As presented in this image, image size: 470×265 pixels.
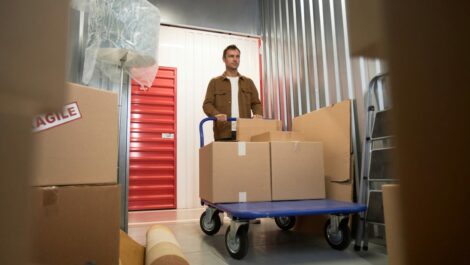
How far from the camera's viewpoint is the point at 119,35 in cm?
217

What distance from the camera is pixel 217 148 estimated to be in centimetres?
207

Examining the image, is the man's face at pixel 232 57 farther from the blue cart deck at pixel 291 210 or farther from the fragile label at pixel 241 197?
the blue cart deck at pixel 291 210

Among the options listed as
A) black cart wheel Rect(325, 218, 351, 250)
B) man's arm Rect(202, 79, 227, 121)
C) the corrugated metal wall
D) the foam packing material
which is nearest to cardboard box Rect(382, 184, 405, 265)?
the foam packing material

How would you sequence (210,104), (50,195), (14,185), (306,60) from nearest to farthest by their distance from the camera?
(14,185) < (50,195) < (210,104) < (306,60)

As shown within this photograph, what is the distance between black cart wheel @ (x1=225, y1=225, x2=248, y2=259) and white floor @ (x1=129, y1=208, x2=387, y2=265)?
0.03 m

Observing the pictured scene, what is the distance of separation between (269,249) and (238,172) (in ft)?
1.69

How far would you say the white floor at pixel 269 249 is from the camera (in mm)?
1642

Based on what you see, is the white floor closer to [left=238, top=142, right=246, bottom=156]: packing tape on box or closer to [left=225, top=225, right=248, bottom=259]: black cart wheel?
A: [left=225, top=225, right=248, bottom=259]: black cart wheel

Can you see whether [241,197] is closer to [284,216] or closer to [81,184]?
[284,216]

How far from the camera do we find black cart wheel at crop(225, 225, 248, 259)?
1664mm

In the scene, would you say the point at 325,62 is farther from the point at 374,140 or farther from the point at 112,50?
the point at 112,50

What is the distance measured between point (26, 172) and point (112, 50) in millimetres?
2138

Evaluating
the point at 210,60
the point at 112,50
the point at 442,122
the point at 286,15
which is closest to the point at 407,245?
the point at 442,122

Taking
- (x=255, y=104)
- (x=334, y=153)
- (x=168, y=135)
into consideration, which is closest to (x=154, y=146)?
(x=168, y=135)
